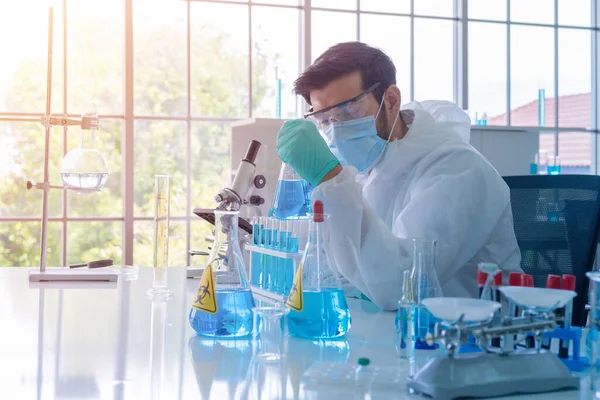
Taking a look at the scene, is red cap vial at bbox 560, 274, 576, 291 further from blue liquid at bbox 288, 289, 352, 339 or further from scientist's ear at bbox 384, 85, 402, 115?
scientist's ear at bbox 384, 85, 402, 115

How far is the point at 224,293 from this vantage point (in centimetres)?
115

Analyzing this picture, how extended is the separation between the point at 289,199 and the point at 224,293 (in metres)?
0.49

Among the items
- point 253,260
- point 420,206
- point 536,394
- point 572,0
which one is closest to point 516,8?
point 572,0

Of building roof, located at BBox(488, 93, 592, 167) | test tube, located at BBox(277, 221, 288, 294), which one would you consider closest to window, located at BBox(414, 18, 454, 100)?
building roof, located at BBox(488, 93, 592, 167)

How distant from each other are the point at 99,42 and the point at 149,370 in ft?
26.6

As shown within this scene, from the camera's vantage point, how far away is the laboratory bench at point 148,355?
90cm

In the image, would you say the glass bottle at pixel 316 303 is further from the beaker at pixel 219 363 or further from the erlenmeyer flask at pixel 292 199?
the erlenmeyer flask at pixel 292 199

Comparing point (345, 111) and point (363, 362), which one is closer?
point (363, 362)

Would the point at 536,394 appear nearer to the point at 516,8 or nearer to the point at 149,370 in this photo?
the point at 149,370

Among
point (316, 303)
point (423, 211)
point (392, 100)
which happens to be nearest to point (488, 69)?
point (392, 100)

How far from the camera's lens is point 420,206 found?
1.71 m

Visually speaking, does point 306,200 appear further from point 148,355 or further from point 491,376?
point 491,376

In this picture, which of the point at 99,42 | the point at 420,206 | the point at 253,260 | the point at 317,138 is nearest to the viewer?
the point at 253,260

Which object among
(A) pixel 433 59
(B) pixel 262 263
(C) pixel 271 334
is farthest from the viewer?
(A) pixel 433 59
